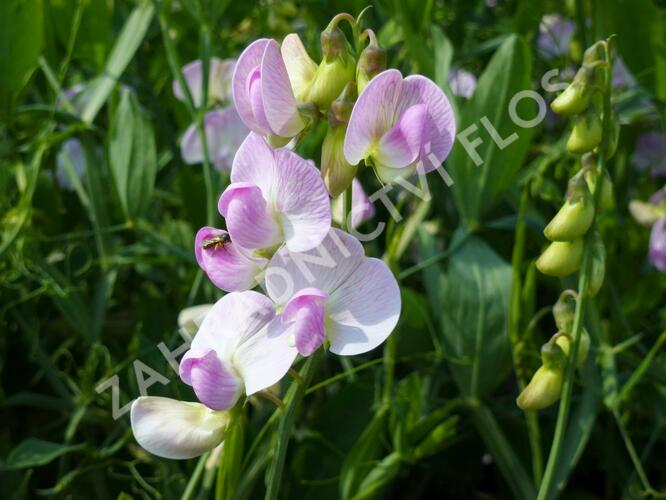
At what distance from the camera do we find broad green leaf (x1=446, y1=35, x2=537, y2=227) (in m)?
1.11

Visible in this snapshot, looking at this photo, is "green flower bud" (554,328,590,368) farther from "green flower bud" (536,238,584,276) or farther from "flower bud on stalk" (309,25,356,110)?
"flower bud on stalk" (309,25,356,110)

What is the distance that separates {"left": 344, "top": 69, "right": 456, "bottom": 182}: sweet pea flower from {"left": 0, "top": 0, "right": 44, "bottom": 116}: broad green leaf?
0.76m

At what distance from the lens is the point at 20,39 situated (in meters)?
1.24

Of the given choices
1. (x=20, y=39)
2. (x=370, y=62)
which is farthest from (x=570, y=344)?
(x=20, y=39)

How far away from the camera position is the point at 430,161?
63cm

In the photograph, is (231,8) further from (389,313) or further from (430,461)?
(389,313)

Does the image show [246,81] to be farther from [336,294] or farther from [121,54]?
[121,54]

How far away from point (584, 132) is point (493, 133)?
40 cm

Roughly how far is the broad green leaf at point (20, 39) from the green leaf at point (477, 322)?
594mm

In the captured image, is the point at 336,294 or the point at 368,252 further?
the point at 368,252

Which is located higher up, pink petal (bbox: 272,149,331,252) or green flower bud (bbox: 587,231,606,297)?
pink petal (bbox: 272,149,331,252)

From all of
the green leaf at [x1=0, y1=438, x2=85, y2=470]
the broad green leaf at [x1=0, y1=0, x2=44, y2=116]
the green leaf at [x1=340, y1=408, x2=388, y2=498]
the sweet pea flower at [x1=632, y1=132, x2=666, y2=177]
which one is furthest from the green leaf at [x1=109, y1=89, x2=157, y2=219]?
the sweet pea flower at [x1=632, y1=132, x2=666, y2=177]

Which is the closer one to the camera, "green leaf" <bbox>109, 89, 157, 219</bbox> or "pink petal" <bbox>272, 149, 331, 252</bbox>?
"pink petal" <bbox>272, 149, 331, 252</bbox>

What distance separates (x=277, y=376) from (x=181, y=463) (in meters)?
0.59
